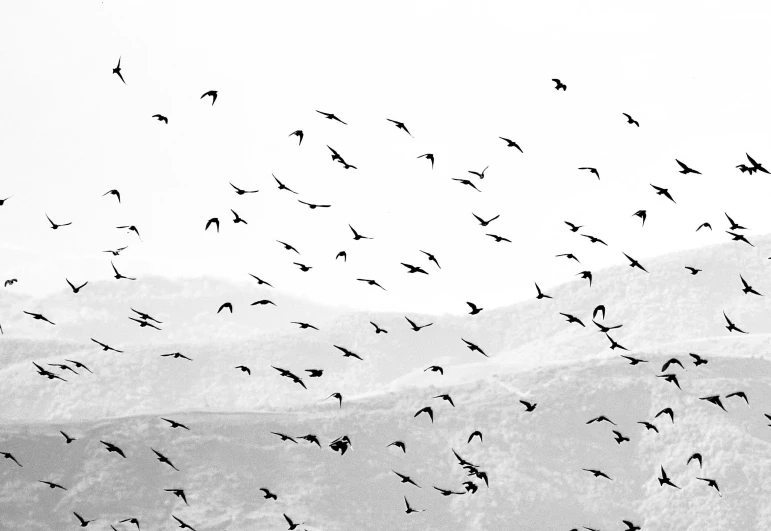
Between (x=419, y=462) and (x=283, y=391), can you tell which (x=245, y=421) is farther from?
(x=283, y=391)

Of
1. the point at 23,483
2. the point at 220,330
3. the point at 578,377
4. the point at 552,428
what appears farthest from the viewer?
the point at 220,330

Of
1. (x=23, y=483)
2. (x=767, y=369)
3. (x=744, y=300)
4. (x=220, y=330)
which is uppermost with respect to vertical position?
(x=23, y=483)

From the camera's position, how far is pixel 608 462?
74438 millimetres

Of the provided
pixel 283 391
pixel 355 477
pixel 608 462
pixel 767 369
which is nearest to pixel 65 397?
pixel 283 391

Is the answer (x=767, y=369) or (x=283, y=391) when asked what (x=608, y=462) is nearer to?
(x=767, y=369)

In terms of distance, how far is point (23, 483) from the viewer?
6731cm

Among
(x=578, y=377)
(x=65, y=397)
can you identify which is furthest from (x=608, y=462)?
(x=65, y=397)

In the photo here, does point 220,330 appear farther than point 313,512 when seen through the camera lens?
Yes

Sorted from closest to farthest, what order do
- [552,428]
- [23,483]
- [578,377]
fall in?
[23,483] → [552,428] → [578,377]

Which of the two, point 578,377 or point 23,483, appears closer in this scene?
point 23,483

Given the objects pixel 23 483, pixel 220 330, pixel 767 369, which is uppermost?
pixel 23 483

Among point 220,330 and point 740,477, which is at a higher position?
point 740,477

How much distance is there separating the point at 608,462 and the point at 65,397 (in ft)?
145

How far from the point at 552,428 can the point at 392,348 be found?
112ft
